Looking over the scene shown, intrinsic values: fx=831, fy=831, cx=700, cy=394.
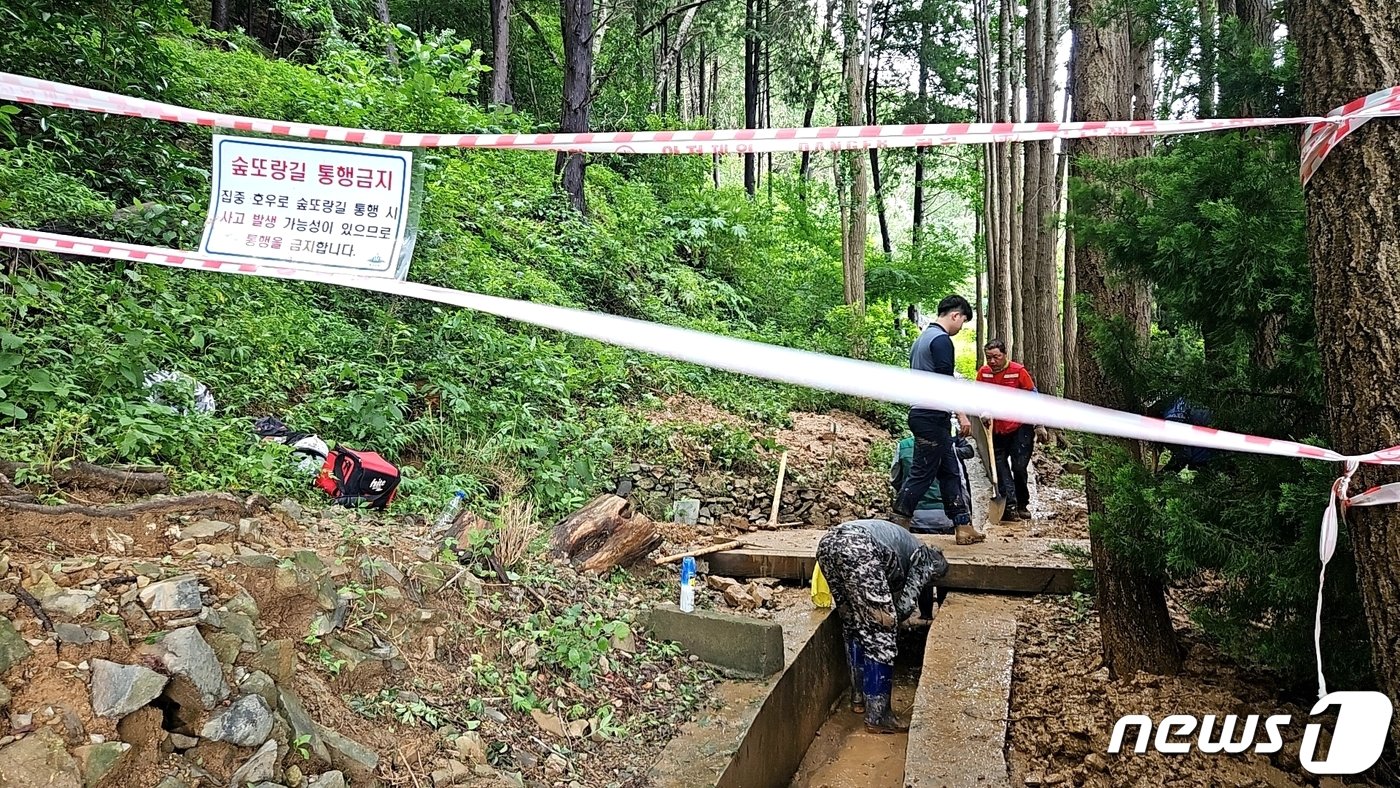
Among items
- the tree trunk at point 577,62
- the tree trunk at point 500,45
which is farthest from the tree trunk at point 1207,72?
the tree trunk at point 500,45

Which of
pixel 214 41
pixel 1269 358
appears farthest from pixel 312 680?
pixel 214 41

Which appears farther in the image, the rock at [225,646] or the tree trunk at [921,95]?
the tree trunk at [921,95]

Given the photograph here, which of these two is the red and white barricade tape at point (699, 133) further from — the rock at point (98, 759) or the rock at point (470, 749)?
the rock at point (470, 749)

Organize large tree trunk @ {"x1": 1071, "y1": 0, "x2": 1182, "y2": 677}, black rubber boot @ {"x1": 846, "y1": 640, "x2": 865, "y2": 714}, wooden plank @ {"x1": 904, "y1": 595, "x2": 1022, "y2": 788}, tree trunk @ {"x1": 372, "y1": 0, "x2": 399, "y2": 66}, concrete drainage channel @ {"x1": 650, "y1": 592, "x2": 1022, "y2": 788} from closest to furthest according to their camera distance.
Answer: wooden plank @ {"x1": 904, "y1": 595, "x2": 1022, "y2": 788}
concrete drainage channel @ {"x1": 650, "y1": 592, "x2": 1022, "y2": 788}
large tree trunk @ {"x1": 1071, "y1": 0, "x2": 1182, "y2": 677}
black rubber boot @ {"x1": 846, "y1": 640, "x2": 865, "y2": 714}
tree trunk @ {"x1": 372, "y1": 0, "x2": 399, "y2": 66}

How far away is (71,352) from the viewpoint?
15.0ft

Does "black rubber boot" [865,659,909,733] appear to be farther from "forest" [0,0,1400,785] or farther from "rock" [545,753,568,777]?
"rock" [545,753,568,777]

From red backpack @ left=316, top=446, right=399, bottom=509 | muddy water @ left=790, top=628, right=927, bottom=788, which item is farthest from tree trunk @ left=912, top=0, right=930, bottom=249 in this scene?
red backpack @ left=316, top=446, right=399, bottom=509

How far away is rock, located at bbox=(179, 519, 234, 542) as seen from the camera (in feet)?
12.0

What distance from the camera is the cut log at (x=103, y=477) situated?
11.8 feet

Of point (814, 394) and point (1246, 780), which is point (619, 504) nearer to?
point (1246, 780)

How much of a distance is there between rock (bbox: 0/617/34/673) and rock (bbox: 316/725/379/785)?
967 millimetres

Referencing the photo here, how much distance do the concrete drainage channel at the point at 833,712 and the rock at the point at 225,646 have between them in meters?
1.90

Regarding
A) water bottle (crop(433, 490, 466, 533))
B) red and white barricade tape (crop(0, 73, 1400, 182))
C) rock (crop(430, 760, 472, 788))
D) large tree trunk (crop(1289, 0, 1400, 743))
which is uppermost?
red and white barricade tape (crop(0, 73, 1400, 182))

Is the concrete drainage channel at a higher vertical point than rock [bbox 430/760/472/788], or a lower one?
lower
